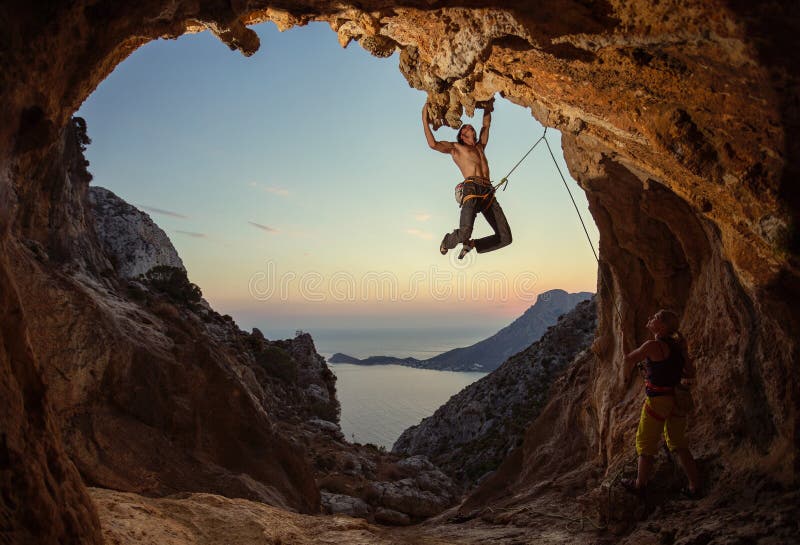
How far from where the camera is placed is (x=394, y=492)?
1429 cm

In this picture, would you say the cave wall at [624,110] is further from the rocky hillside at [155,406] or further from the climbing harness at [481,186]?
the rocky hillside at [155,406]

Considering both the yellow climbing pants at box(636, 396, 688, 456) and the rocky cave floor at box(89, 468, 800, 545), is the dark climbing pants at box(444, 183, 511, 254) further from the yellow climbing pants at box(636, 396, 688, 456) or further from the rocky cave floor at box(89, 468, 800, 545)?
the rocky cave floor at box(89, 468, 800, 545)

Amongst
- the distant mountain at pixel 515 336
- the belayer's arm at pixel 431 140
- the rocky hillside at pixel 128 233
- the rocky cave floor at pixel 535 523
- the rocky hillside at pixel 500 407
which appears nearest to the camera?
the rocky cave floor at pixel 535 523

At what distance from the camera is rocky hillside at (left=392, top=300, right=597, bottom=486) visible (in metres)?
22.6

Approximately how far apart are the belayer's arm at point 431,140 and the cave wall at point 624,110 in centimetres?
54

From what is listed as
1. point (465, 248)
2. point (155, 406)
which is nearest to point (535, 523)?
point (465, 248)

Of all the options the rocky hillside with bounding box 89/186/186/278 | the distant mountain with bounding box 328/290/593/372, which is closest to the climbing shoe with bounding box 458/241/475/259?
the rocky hillside with bounding box 89/186/186/278

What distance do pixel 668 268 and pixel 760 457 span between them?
3.83 meters

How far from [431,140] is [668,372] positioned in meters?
5.44

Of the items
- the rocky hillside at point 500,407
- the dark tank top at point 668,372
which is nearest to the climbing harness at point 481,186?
the dark tank top at point 668,372

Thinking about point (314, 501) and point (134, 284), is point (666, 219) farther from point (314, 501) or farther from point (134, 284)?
point (134, 284)

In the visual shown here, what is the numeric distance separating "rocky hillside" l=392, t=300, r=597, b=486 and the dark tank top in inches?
661

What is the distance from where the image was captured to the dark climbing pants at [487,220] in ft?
28.6

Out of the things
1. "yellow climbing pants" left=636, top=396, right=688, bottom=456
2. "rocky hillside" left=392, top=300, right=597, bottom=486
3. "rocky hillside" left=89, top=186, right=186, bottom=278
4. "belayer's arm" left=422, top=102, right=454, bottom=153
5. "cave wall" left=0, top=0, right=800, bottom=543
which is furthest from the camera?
"rocky hillside" left=89, top=186, right=186, bottom=278
